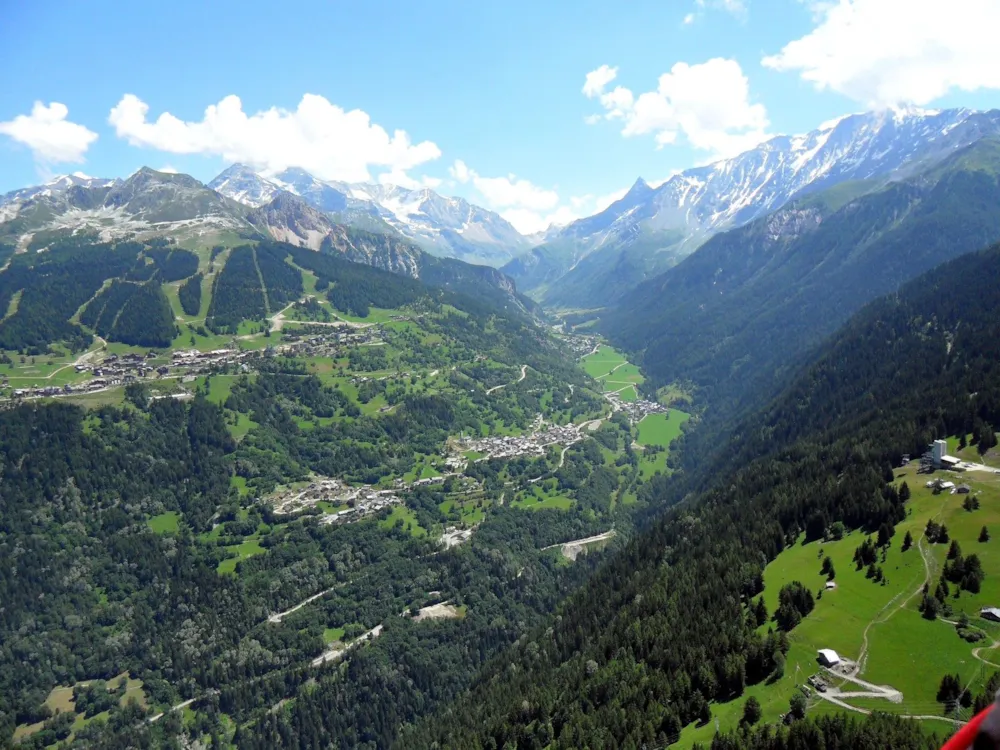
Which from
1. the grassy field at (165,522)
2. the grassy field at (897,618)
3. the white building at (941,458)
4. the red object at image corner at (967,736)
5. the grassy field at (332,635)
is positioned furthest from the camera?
the grassy field at (165,522)

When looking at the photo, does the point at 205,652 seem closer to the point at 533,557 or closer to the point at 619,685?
the point at 533,557

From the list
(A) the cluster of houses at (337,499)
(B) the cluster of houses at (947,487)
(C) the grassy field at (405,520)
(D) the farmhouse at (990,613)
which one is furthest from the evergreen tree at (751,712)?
(A) the cluster of houses at (337,499)

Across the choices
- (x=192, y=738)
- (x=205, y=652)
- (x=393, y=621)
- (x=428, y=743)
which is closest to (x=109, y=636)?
(x=205, y=652)

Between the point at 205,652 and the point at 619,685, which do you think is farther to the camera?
the point at 205,652

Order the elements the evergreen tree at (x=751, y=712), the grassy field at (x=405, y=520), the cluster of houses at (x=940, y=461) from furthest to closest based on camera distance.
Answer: the grassy field at (x=405, y=520) < the cluster of houses at (x=940, y=461) < the evergreen tree at (x=751, y=712)

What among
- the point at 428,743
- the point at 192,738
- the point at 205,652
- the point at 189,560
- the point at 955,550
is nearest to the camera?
the point at 955,550

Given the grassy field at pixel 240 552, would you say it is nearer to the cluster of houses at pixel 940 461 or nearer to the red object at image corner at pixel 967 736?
the cluster of houses at pixel 940 461

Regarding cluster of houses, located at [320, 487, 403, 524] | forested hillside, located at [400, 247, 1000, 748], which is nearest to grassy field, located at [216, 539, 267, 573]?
cluster of houses, located at [320, 487, 403, 524]
